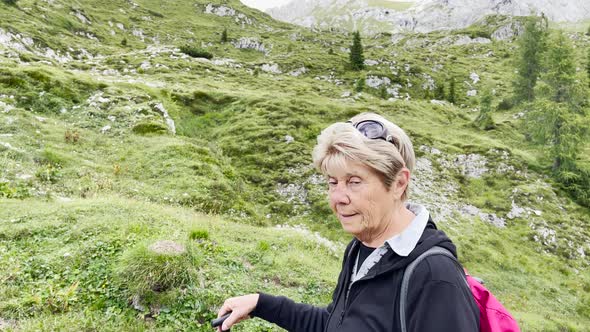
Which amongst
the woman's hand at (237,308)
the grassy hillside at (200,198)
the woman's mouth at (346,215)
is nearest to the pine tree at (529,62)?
the grassy hillside at (200,198)

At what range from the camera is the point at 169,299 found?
5.95 meters

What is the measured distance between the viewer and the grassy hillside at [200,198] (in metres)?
6.12

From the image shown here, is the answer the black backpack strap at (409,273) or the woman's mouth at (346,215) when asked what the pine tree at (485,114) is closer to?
the woman's mouth at (346,215)

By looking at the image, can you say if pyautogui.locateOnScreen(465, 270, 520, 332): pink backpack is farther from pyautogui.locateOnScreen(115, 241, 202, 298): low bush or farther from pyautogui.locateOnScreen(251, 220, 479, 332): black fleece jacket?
pyautogui.locateOnScreen(115, 241, 202, 298): low bush

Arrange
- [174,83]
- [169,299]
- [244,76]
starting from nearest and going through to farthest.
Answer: [169,299], [174,83], [244,76]

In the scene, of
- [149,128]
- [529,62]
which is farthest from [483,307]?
[529,62]

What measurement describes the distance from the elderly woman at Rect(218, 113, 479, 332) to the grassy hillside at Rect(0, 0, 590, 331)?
4025 mm

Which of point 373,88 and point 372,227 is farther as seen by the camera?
point 373,88

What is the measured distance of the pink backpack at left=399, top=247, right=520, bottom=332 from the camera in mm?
2012

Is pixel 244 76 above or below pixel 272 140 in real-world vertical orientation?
above

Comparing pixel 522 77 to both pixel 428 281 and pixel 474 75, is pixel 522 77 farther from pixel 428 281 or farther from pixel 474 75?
pixel 428 281

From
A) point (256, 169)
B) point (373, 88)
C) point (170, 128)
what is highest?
point (373, 88)

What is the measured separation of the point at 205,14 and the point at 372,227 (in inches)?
5136

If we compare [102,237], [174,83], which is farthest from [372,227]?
[174,83]
